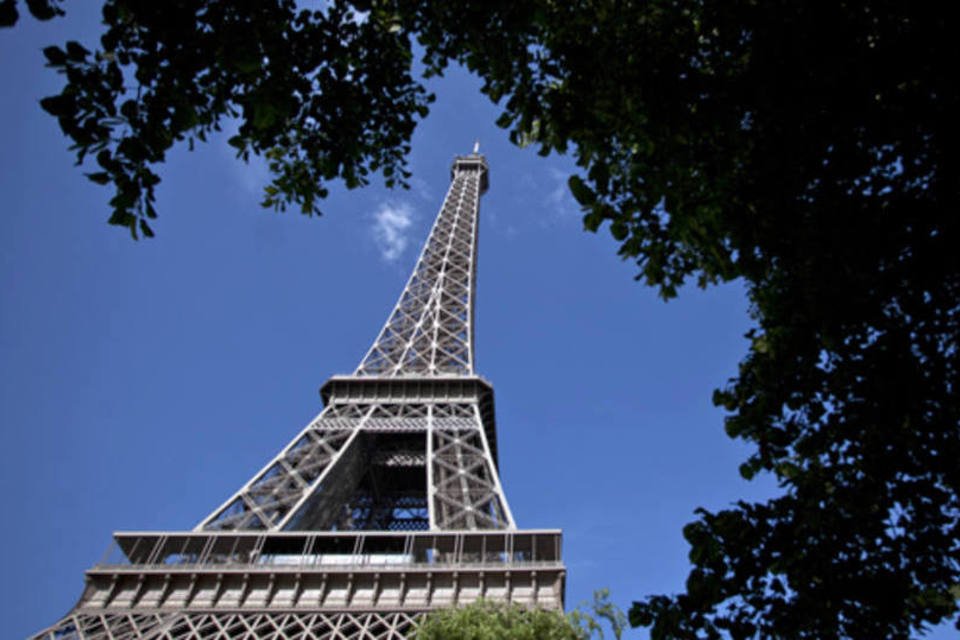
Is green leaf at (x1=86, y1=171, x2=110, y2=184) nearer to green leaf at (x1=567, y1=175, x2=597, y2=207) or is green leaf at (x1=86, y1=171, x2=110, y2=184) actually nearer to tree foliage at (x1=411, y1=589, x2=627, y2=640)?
green leaf at (x1=567, y1=175, x2=597, y2=207)

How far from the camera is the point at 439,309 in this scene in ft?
137

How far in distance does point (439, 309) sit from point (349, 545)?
64.9 ft

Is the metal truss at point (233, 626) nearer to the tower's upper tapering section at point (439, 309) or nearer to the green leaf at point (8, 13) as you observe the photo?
the tower's upper tapering section at point (439, 309)

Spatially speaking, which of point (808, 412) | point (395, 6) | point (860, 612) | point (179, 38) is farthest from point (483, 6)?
point (860, 612)

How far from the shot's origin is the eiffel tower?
794 inches

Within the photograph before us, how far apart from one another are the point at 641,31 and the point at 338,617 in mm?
18696

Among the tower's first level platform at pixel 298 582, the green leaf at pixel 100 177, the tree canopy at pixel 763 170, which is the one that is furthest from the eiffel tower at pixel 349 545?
the green leaf at pixel 100 177

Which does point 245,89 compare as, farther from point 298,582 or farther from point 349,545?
point 349,545

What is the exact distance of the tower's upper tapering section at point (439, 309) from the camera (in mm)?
36875

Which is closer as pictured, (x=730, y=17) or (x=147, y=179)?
(x=147, y=179)

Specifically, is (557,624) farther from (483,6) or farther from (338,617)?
(483,6)

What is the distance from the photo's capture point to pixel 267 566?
70.8 feet

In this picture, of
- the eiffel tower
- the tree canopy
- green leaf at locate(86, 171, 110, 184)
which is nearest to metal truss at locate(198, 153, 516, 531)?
the eiffel tower

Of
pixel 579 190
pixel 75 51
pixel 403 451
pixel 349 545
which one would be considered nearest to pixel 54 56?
pixel 75 51
